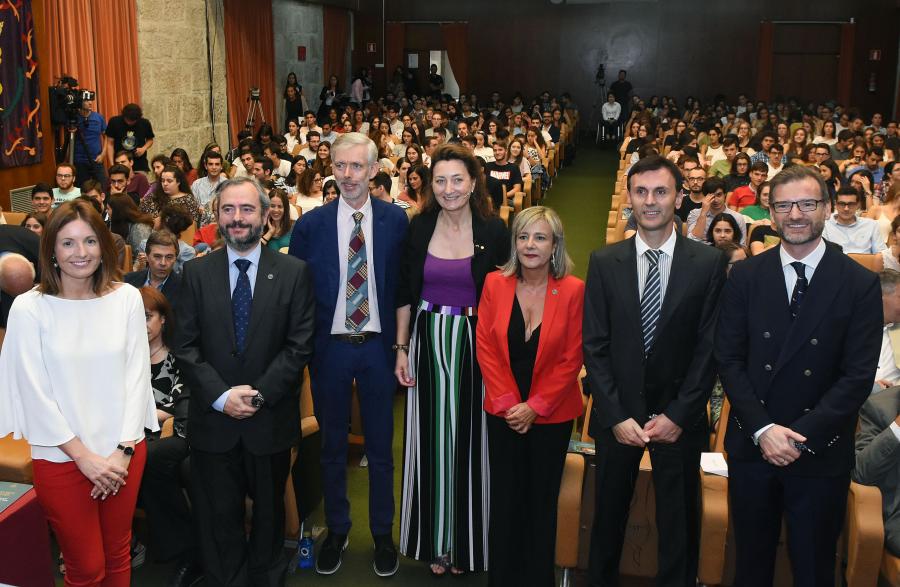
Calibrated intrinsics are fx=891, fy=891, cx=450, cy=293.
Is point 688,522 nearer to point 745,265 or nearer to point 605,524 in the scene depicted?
point 605,524

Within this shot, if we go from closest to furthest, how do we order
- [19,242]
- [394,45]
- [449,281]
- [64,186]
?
[449,281] < [19,242] < [64,186] < [394,45]

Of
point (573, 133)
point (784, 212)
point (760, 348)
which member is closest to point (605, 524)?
point (760, 348)

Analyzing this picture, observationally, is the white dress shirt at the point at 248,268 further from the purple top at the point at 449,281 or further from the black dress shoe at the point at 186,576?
the black dress shoe at the point at 186,576

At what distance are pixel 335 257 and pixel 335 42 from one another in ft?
54.8

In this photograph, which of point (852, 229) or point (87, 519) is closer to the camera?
point (87, 519)

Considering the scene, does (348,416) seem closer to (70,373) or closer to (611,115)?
(70,373)

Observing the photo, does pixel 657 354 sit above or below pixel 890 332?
above

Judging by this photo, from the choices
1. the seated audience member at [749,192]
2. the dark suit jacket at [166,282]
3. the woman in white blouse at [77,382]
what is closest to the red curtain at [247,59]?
the seated audience member at [749,192]

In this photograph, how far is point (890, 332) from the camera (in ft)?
12.4

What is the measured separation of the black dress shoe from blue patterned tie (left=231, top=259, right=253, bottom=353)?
103 centimetres

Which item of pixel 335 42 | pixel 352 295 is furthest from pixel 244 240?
pixel 335 42

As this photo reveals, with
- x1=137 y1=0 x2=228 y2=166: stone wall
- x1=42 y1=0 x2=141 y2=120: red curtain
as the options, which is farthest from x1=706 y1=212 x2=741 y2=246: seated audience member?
x1=137 y1=0 x2=228 y2=166: stone wall

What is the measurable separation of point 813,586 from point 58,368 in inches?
94.1

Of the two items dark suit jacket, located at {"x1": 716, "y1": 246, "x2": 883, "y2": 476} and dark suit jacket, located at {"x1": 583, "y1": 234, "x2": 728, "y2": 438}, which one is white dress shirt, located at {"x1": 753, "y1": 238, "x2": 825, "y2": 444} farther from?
dark suit jacket, located at {"x1": 583, "y1": 234, "x2": 728, "y2": 438}
